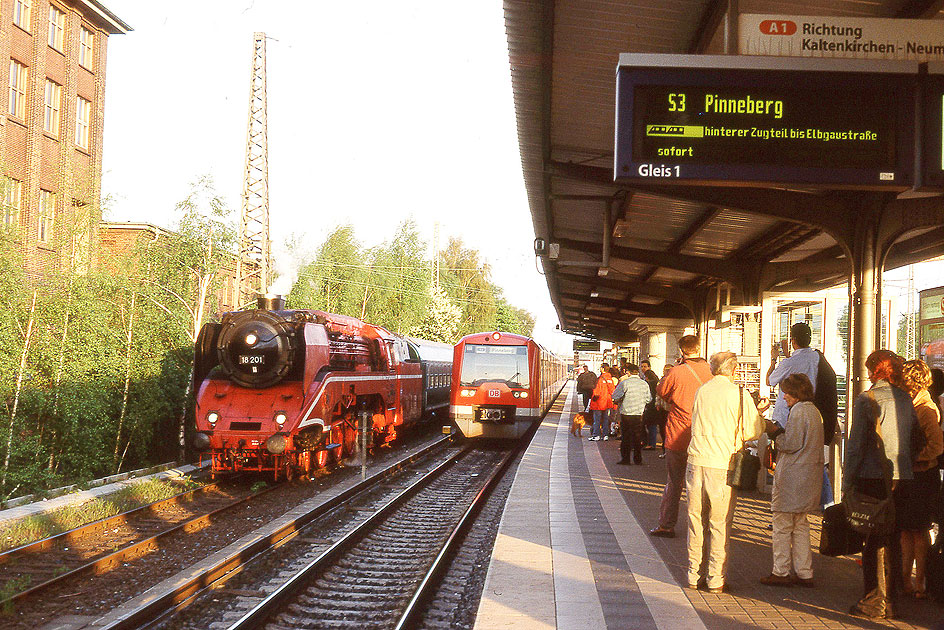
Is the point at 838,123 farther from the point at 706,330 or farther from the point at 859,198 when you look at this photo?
the point at 706,330

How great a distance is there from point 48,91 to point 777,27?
26894 mm

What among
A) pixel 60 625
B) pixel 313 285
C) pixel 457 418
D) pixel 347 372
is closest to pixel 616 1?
pixel 60 625

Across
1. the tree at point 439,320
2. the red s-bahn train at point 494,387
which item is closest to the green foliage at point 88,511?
the red s-bahn train at point 494,387

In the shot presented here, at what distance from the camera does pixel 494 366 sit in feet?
72.5

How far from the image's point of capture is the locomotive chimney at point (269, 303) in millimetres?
15414

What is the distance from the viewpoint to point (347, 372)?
54.3 feet

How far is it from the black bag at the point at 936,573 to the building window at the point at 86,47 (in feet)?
98.8

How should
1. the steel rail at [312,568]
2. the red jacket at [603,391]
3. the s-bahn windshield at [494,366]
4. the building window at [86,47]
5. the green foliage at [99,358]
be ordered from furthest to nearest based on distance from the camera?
the building window at [86,47]
the s-bahn windshield at [494,366]
the red jacket at [603,391]
the green foliage at [99,358]
the steel rail at [312,568]

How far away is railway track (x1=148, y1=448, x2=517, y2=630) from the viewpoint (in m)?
7.07

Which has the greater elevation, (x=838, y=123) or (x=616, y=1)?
(x=616, y=1)

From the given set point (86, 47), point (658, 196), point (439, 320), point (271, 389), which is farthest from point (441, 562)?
point (439, 320)

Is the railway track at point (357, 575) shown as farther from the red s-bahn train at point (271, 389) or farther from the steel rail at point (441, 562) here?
the red s-bahn train at point (271, 389)

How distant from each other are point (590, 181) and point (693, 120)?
5.54 metres

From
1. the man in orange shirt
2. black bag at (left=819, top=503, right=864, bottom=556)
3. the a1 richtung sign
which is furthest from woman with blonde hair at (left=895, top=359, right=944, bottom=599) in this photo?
the man in orange shirt
